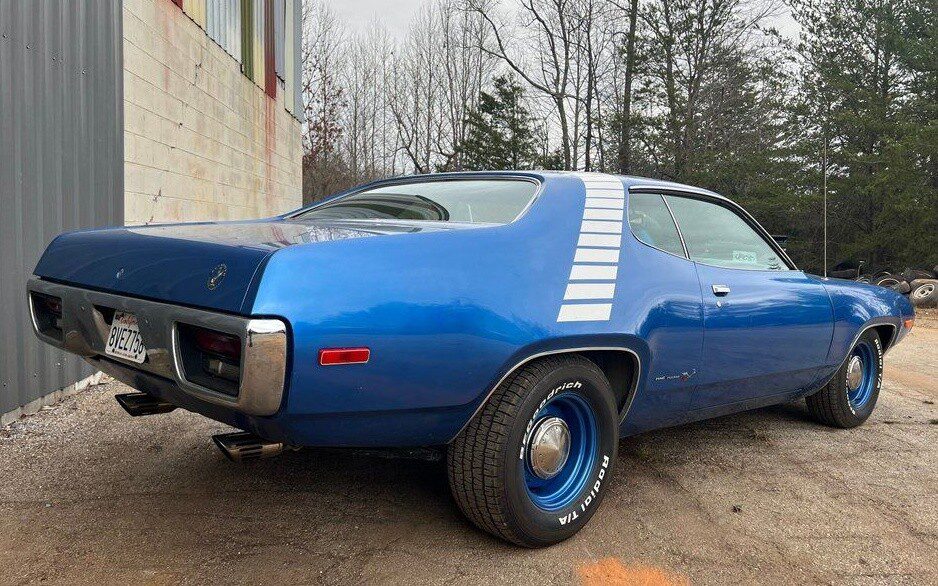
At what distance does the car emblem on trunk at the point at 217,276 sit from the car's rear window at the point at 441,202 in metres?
0.95

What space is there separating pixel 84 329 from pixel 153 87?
451 centimetres

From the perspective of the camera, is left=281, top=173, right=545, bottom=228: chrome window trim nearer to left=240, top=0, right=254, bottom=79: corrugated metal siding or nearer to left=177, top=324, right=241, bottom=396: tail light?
left=177, top=324, right=241, bottom=396: tail light

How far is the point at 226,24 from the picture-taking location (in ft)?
30.3

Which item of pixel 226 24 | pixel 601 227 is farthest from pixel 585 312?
pixel 226 24

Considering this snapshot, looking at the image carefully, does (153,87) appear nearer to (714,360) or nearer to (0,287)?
(0,287)

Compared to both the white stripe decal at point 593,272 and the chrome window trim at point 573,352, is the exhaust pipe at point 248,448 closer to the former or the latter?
the chrome window trim at point 573,352

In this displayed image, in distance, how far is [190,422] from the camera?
4066 millimetres

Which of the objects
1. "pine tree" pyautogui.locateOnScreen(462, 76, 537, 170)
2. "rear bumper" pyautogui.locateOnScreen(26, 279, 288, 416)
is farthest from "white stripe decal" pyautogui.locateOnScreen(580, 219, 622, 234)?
"pine tree" pyautogui.locateOnScreen(462, 76, 537, 170)

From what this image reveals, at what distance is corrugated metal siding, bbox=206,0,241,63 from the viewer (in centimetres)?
851

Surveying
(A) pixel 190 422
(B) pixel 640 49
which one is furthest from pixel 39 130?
(B) pixel 640 49

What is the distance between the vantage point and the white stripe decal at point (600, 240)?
266cm

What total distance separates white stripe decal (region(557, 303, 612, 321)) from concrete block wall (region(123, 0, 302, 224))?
180 inches

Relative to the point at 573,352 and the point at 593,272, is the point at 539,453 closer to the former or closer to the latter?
the point at 573,352

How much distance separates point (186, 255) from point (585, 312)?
53.2 inches
